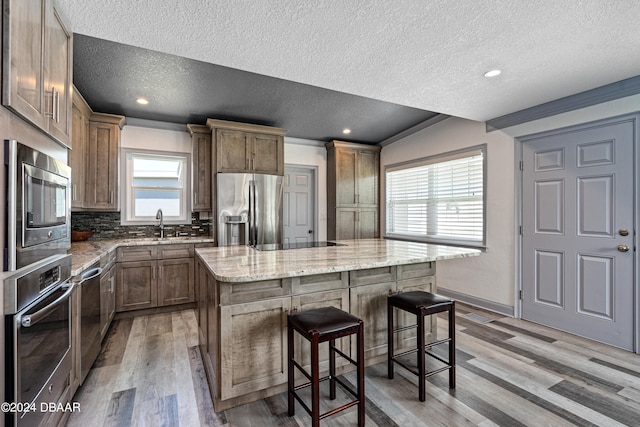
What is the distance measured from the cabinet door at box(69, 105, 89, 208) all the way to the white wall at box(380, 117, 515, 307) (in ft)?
14.7

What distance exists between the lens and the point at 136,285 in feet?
11.9

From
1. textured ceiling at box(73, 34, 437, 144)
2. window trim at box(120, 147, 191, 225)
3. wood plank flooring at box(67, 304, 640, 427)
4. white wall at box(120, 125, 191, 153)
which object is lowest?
wood plank flooring at box(67, 304, 640, 427)

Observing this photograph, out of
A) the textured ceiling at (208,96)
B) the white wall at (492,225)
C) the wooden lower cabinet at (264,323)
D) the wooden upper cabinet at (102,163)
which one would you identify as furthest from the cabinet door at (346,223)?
the wooden upper cabinet at (102,163)

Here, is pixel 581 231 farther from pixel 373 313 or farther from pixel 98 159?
pixel 98 159

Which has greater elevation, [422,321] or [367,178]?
[367,178]

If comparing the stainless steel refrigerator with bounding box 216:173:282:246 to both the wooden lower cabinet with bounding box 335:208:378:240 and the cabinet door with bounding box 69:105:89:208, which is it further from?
the cabinet door with bounding box 69:105:89:208

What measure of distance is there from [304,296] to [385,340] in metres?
0.88

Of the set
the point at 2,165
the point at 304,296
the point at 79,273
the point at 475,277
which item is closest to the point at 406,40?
the point at 304,296

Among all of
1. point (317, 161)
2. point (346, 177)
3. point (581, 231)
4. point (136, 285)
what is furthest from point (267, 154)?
point (581, 231)

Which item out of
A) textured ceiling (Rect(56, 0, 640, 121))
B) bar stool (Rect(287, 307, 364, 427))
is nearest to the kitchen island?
bar stool (Rect(287, 307, 364, 427))

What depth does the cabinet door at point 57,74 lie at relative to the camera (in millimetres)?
1534

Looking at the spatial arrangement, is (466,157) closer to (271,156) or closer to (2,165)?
(271,156)

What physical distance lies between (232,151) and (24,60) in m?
2.89

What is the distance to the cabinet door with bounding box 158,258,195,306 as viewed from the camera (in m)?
3.75
